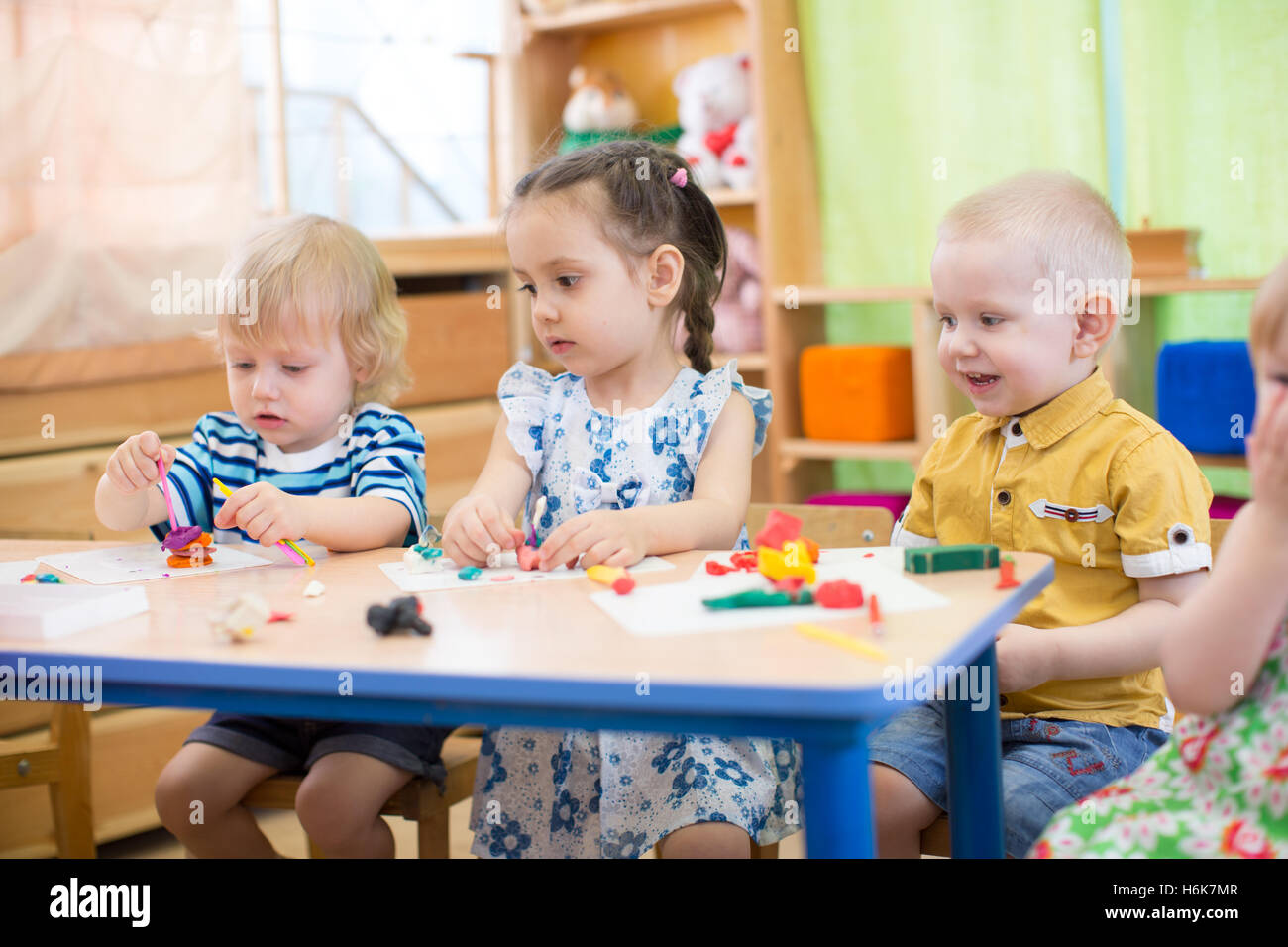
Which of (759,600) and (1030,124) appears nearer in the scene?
(759,600)

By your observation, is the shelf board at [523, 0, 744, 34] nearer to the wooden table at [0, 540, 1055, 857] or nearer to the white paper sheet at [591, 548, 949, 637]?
the white paper sheet at [591, 548, 949, 637]

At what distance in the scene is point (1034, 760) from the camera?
127 cm

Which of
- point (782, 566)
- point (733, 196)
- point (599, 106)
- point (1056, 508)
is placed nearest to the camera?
point (782, 566)

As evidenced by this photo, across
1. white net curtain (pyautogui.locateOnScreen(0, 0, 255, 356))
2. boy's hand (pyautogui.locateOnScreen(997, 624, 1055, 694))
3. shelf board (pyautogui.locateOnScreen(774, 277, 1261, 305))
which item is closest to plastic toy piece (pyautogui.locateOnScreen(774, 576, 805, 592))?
boy's hand (pyautogui.locateOnScreen(997, 624, 1055, 694))

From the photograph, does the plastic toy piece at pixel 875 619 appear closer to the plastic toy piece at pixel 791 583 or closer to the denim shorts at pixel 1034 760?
the plastic toy piece at pixel 791 583

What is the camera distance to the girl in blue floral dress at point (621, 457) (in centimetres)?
129

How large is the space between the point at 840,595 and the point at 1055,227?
1.79 ft

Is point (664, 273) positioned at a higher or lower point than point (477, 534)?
higher

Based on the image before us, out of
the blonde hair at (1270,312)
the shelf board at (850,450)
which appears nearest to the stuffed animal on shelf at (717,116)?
the shelf board at (850,450)

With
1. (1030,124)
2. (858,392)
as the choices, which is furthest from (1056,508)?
(1030,124)

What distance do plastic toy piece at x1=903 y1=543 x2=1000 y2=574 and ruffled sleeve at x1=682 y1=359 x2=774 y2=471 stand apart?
0.42m

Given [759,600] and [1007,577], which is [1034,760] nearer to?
[1007,577]

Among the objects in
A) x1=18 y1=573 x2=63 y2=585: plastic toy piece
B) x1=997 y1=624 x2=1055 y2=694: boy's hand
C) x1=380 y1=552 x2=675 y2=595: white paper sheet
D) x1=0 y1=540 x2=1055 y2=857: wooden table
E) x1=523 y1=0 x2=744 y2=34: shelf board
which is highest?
x1=523 y1=0 x2=744 y2=34: shelf board

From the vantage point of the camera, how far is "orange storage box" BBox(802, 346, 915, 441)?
300cm
